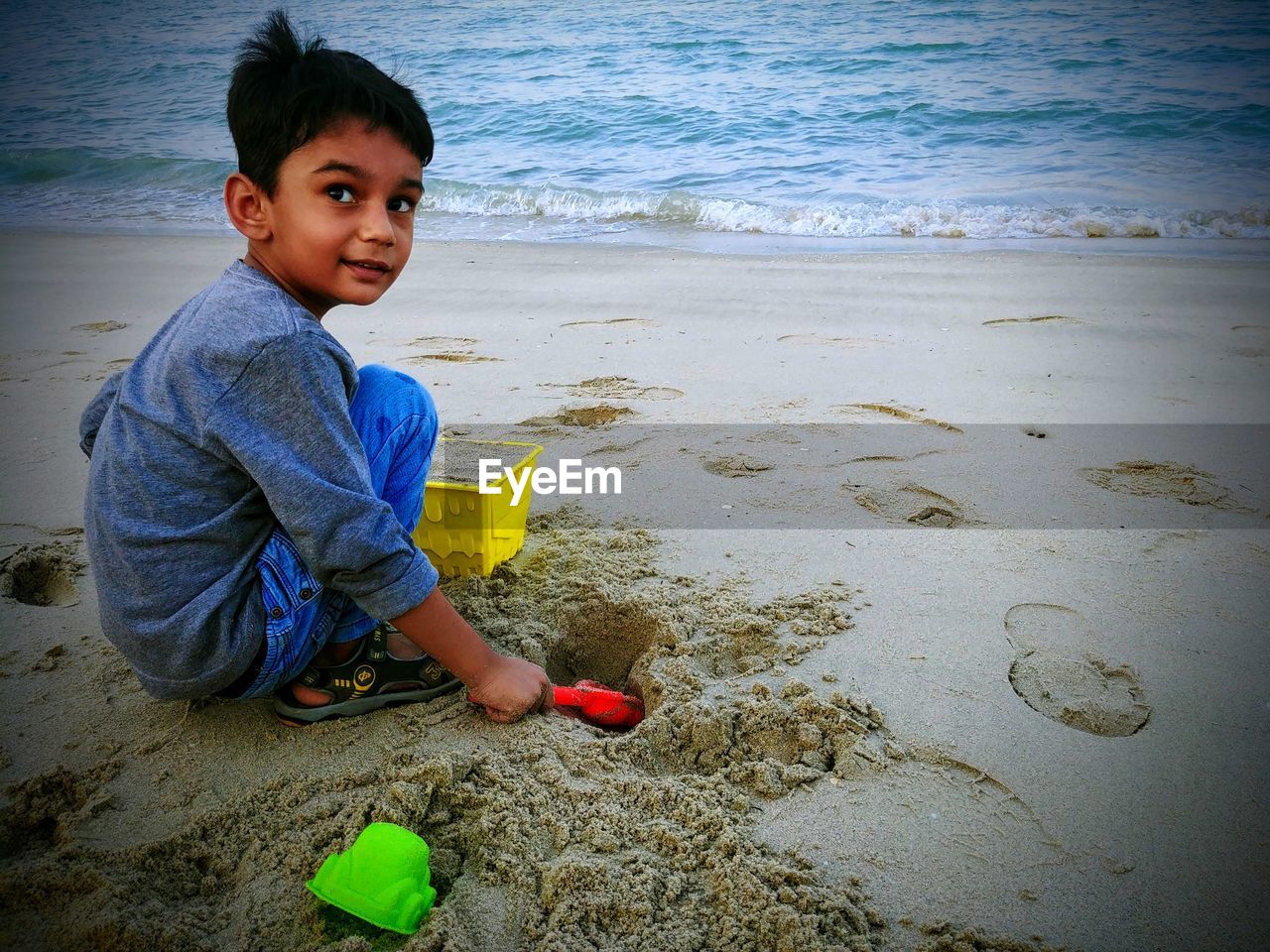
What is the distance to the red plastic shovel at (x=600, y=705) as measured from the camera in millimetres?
1688

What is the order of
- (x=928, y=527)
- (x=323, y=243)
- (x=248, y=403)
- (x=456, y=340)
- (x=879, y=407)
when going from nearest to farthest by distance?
(x=248, y=403) < (x=323, y=243) < (x=928, y=527) < (x=879, y=407) < (x=456, y=340)

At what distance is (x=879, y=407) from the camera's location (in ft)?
10.3

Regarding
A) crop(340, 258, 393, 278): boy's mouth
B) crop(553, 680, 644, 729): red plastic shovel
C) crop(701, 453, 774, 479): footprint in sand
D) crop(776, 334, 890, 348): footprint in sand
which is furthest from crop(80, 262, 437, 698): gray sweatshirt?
crop(776, 334, 890, 348): footprint in sand

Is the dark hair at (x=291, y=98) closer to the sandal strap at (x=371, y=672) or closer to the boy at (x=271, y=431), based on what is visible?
the boy at (x=271, y=431)

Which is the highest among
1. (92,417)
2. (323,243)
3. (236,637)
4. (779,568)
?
(323,243)

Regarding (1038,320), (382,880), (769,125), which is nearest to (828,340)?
(1038,320)

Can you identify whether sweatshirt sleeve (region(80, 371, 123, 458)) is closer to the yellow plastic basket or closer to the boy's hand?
the yellow plastic basket

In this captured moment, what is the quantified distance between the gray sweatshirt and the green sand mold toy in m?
0.35

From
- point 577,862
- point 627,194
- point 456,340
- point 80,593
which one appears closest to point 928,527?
point 577,862

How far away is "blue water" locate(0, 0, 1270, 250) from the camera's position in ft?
24.0

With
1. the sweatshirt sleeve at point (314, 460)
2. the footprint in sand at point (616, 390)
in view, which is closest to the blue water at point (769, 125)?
the footprint in sand at point (616, 390)

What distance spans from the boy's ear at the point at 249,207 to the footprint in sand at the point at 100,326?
3506 millimetres

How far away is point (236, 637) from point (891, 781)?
119cm

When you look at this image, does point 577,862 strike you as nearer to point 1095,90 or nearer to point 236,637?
point 236,637
